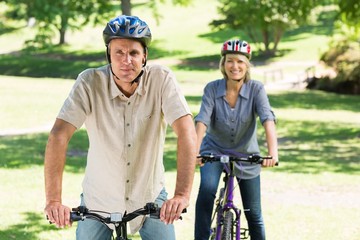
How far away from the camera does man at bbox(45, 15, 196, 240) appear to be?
4.22 meters

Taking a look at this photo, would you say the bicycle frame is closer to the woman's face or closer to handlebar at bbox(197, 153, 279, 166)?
handlebar at bbox(197, 153, 279, 166)

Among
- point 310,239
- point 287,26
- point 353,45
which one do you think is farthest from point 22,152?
point 287,26

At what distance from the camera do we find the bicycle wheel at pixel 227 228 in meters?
6.47

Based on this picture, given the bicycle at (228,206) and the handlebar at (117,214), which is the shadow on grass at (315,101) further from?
the handlebar at (117,214)

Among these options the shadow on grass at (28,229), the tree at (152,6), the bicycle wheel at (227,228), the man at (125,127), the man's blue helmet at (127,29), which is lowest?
the shadow on grass at (28,229)

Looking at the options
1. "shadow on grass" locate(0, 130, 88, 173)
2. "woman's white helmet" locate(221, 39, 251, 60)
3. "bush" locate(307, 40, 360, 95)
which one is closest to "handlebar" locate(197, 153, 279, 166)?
"woman's white helmet" locate(221, 39, 251, 60)

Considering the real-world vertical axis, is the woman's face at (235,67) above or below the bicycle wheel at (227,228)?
above

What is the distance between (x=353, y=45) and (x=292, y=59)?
14.1 meters

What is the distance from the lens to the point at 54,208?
3945 millimetres

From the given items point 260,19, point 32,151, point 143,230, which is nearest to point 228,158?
point 143,230

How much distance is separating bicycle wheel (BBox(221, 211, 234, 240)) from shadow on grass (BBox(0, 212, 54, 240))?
3270mm

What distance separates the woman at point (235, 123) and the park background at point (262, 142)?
2.41 meters

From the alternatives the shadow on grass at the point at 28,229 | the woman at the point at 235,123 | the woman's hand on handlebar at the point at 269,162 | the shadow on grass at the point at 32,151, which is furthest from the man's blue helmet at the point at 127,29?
the shadow on grass at the point at 32,151

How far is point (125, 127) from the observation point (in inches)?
170
